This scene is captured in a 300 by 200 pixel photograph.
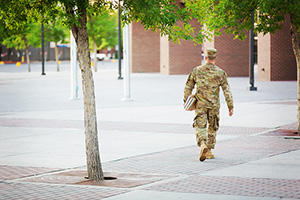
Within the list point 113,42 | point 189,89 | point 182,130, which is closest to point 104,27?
point 113,42

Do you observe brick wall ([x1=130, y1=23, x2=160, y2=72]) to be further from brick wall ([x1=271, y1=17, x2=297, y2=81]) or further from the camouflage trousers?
the camouflage trousers

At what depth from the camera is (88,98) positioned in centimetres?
888

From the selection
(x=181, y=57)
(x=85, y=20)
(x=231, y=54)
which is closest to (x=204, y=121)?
(x=85, y=20)

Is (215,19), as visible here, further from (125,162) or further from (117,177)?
(117,177)

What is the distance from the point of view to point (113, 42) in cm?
7769

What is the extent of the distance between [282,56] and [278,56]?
0.22 m

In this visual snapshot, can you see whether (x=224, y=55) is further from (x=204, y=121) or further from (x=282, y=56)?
(x=204, y=121)

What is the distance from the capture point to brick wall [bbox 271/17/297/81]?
35.4 m

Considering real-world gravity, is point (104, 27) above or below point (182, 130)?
above

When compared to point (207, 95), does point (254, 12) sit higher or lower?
higher

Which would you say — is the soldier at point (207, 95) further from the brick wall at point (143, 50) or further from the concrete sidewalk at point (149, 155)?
the brick wall at point (143, 50)

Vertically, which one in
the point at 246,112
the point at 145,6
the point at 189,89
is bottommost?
the point at 246,112

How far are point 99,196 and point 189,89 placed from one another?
3.48m

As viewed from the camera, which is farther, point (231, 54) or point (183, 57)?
point (183, 57)
